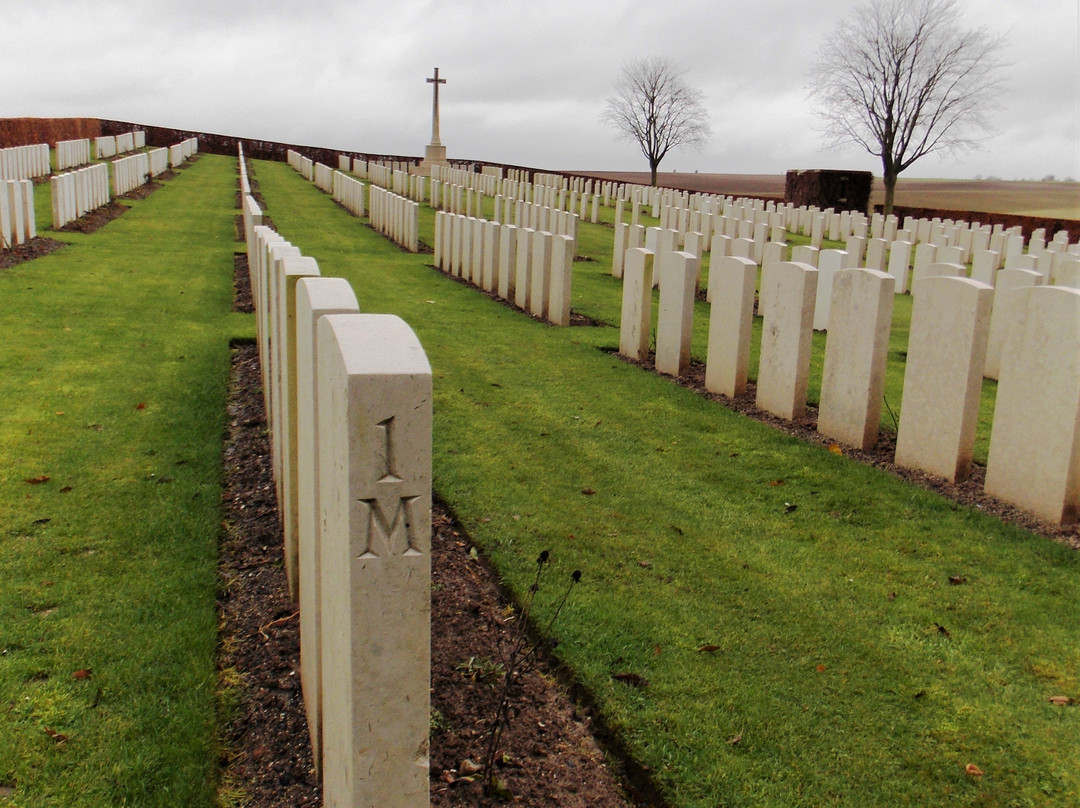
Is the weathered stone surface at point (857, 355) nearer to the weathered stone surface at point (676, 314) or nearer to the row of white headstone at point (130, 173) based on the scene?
the weathered stone surface at point (676, 314)

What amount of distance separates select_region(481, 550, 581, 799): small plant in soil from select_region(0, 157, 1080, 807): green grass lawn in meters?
0.12

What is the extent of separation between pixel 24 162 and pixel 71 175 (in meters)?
9.45

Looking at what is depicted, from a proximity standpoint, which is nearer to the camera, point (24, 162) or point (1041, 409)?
point (1041, 409)

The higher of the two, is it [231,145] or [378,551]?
[231,145]

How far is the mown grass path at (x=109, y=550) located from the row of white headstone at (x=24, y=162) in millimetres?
16897

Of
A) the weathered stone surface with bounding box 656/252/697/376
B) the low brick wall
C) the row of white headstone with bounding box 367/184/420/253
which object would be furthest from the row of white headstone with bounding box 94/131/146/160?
the weathered stone surface with bounding box 656/252/697/376

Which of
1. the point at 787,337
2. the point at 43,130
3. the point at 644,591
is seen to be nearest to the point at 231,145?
the point at 43,130

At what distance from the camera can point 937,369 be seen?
17.0 feet

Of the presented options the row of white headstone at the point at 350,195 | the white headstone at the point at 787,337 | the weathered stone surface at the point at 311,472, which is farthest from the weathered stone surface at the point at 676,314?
the row of white headstone at the point at 350,195

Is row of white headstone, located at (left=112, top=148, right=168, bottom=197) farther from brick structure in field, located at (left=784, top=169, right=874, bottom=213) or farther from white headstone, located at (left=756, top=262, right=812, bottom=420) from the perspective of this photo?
white headstone, located at (left=756, top=262, right=812, bottom=420)

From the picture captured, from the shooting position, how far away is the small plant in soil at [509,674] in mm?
2572

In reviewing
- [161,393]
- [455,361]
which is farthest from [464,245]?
[161,393]

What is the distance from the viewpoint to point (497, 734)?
2611 millimetres

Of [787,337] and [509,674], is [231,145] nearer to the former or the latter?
[787,337]
